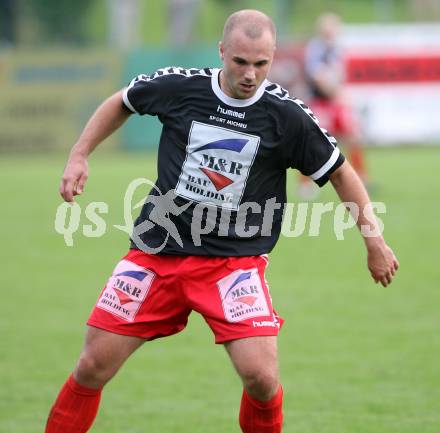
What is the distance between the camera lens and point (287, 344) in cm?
762

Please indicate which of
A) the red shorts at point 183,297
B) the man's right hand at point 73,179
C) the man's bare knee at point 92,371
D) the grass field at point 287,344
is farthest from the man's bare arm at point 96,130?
the grass field at point 287,344

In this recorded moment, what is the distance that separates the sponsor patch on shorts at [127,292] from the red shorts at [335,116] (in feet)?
33.5

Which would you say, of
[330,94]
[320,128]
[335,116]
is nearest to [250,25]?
[320,128]

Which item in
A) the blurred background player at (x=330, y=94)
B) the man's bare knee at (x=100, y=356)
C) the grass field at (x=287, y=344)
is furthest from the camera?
the blurred background player at (x=330, y=94)

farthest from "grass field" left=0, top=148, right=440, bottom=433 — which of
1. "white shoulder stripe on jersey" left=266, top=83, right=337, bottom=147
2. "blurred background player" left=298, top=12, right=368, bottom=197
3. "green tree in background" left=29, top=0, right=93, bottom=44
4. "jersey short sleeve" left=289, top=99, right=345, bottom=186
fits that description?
"green tree in background" left=29, top=0, right=93, bottom=44

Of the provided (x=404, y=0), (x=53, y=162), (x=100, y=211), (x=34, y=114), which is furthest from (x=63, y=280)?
(x=404, y=0)

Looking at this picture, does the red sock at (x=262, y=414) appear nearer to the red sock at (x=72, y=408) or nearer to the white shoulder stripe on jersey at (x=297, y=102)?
the red sock at (x=72, y=408)

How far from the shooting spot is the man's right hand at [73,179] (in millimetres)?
4773

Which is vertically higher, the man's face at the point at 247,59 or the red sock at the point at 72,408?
the man's face at the point at 247,59

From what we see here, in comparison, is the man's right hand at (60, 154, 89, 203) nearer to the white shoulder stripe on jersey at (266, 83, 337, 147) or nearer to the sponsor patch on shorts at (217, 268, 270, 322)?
the sponsor patch on shorts at (217, 268, 270, 322)

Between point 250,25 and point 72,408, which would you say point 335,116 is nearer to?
point 250,25

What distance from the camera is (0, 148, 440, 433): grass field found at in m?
6.04

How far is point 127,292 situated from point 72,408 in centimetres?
58

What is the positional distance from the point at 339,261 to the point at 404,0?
66.6ft
